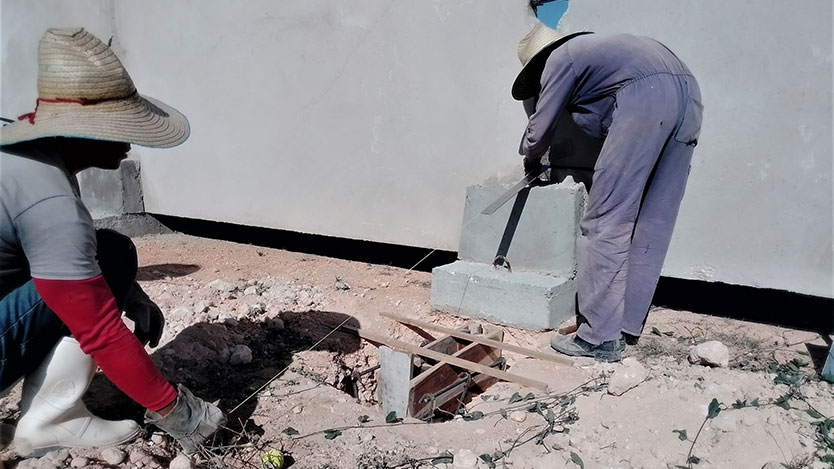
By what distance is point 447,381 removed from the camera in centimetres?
294

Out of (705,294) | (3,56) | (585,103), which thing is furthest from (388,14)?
(3,56)

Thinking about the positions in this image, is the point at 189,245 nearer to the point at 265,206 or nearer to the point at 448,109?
the point at 265,206

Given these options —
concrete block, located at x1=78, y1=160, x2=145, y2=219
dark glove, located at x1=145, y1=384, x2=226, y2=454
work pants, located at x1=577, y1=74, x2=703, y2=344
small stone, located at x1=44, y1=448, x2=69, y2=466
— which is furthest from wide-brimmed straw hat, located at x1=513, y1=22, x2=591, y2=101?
concrete block, located at x1=78, y1=160, x2=145, y2=219

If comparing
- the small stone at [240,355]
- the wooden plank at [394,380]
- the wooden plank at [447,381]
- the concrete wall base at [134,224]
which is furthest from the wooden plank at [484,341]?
the concrete wall base at [134,224]

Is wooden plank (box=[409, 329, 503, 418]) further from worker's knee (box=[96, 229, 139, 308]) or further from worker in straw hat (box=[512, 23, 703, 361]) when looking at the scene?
worker's knee (box=[96, 229, 139, 308])

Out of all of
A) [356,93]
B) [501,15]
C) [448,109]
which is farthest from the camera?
[356,93]

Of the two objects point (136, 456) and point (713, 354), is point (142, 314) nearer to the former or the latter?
point (136, 456)

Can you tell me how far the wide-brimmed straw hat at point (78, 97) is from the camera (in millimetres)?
1636

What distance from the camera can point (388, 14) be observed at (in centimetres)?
408

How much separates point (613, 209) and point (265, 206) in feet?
10.5

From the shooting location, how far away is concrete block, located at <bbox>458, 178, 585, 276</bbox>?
3322 millimetres

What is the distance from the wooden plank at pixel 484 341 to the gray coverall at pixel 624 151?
0.61 ft

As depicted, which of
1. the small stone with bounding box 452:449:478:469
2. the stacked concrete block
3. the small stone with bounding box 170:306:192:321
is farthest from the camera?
the stacked concrete block

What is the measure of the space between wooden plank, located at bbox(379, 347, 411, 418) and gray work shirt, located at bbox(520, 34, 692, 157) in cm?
131
